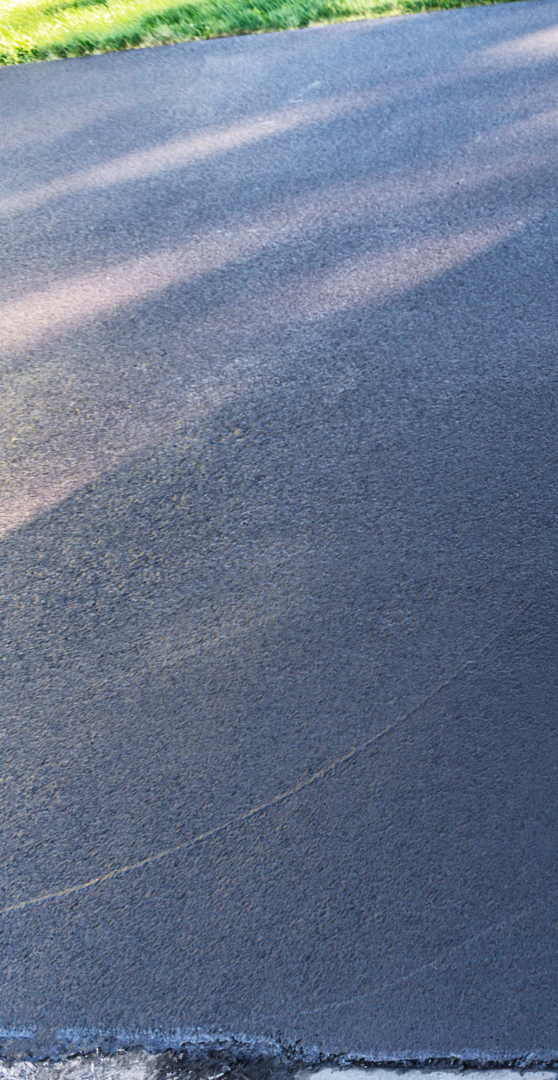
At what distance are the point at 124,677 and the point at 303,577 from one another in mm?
593

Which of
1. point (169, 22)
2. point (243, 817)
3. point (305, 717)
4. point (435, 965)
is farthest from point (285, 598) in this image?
point (169, 22)

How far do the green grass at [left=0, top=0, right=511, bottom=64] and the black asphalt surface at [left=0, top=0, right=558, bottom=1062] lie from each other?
6.96ft

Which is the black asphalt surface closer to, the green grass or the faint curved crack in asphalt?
the faint curved crack in asphalt

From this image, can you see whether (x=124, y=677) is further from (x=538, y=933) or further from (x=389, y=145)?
(x=389, y=145)

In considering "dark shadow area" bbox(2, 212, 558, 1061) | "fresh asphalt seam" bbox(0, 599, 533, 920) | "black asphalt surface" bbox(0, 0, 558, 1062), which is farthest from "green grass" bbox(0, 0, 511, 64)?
"fresh asphalt seam" bbox(0, 599, 533, 920)

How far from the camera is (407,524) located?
279cm

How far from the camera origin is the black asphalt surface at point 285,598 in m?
1.89

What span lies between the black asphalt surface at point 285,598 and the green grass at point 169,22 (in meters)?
2.12

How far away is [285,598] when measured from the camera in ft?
8.55

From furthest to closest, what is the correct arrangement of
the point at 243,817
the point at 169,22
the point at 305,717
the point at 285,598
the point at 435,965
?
the point at 169,22
the point at 285,598
the point at 305,717
the point at 243,817
the point at 435,965

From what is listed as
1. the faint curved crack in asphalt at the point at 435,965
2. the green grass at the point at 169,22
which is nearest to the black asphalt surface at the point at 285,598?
the faint curved crack in asphalt at the point at 435,965

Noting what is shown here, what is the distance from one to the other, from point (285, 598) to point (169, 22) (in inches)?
219

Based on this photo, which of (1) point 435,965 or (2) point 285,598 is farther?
(2) point 285,598

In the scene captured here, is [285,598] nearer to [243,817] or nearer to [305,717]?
[305,717]
